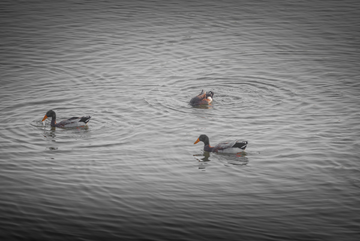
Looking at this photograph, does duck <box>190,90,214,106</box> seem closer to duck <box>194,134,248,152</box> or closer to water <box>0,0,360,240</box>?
water <box>0,0,360,240</box>

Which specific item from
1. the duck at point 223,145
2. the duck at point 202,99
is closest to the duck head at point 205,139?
the duck at point 223,145

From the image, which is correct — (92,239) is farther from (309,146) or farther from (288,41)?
(288,41)

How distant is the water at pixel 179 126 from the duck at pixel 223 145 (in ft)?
1.00

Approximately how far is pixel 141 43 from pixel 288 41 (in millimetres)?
9736

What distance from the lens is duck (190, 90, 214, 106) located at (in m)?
18.7

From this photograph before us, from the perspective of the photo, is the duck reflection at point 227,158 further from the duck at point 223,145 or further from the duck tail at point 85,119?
the duck tail at point 85,119

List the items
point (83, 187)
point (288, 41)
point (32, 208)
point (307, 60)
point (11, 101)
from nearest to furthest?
point (32, 208) < point (83, 187) < point (11, 101) < point (307, 60) < point (288, 41)

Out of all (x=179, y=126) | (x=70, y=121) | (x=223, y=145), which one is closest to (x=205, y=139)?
(x=223, y=145)

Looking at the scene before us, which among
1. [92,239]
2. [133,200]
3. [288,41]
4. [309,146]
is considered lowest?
[92,239]

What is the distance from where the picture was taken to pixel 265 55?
26016 millimetres

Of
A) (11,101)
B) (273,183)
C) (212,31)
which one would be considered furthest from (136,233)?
(212,31)

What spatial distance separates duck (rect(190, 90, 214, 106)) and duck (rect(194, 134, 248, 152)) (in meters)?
3.92

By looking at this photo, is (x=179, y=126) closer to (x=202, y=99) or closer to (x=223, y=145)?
(x=202, y=99)

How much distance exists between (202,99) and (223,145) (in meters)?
4.57
